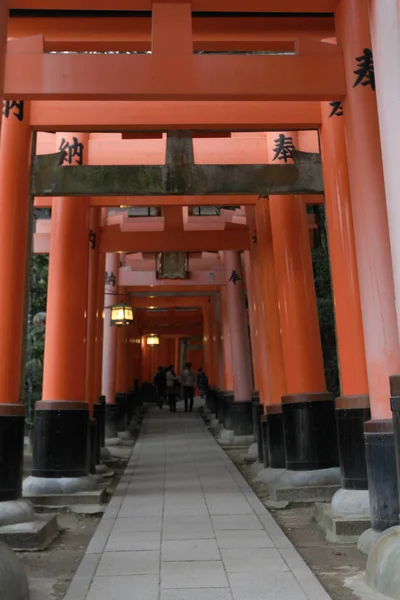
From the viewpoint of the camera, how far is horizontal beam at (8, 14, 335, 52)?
5977 mm

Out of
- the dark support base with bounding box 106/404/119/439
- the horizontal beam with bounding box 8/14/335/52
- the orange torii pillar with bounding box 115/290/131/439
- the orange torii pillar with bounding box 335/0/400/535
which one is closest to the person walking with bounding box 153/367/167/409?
the orange torii pillar with bounding box 115/290/131/439

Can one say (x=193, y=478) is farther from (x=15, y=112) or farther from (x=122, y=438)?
(x=122, y=438)

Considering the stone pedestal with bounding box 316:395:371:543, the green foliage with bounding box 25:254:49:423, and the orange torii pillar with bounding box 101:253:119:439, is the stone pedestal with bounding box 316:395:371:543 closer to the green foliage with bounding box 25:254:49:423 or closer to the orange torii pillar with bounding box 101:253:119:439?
the green foliage with bounding box 25:254:49:423

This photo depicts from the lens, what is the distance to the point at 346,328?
612 centimetres

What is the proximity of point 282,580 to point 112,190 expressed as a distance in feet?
13.2

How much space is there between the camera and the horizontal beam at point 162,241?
11.2m

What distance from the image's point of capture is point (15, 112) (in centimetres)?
643

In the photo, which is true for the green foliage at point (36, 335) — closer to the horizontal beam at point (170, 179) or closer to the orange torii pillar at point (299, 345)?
the orange torii pillar at point (299, 345)

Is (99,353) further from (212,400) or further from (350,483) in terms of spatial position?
(212,400)

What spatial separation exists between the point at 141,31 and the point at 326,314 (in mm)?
8229

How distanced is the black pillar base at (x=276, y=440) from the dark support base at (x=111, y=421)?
708 centimetres

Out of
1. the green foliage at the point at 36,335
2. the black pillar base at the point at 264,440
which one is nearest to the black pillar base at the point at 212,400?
the green foliage at the point at 36,335

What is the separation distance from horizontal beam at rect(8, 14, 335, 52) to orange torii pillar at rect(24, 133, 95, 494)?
6.72ft

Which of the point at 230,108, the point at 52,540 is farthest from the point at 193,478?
the point at 230,108
